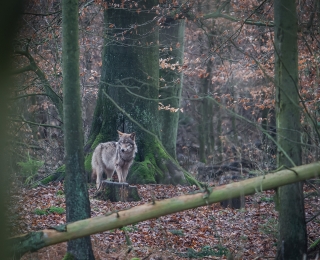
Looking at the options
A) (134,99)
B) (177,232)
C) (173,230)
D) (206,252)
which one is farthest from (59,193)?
Result: (206,252)

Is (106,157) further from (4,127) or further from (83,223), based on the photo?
(4,127)

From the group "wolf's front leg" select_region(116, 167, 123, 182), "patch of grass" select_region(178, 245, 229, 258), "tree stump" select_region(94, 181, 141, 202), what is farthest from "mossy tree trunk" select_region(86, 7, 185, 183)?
"patch of grass" select_region(178, 245, 229, 258)

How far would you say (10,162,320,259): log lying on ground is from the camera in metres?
6.04

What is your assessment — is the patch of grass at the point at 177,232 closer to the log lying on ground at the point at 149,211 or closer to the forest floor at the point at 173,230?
the forest floor at the point at 173,230

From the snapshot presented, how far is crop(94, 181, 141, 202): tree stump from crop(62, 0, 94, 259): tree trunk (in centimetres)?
513

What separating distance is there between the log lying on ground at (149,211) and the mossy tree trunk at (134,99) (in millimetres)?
8876

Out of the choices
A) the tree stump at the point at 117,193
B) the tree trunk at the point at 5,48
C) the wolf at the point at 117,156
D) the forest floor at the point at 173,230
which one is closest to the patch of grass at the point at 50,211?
the forest floor at the point at 173,230

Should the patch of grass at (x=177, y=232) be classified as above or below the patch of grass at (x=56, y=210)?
below

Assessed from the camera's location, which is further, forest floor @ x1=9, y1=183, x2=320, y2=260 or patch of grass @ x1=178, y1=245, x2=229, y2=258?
patch of grass @ x1=178, y1=245, x2=229, y2=258

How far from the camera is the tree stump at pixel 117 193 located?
1248 cm

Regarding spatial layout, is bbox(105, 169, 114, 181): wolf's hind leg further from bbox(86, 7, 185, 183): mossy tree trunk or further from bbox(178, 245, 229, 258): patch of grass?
bbox(178, 245, 229, 258): patch of grass

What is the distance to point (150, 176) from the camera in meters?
15.1

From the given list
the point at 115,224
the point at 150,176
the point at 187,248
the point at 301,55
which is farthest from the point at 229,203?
the point at 115,224

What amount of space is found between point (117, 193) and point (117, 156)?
2130mm
